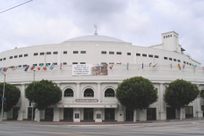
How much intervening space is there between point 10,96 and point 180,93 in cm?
3620

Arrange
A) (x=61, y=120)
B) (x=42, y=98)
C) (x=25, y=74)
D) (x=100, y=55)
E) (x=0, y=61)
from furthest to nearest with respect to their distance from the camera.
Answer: (x=0, y=61), (x=100, y=55), (x=25, y=74), (x=61, y=120), (x=42, y=98)

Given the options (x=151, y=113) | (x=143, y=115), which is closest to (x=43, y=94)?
(x=143, y=115)

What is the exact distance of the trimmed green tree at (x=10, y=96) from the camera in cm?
6406

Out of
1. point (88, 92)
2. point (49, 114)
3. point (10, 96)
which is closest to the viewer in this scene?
point (10, 96)

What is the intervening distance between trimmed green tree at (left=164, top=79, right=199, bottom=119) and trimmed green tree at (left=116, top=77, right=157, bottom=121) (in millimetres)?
3922

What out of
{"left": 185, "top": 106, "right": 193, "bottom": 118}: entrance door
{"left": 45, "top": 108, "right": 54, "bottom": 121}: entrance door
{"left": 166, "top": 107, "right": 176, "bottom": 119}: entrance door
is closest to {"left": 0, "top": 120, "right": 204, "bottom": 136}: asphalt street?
{"left": 45, "top": 108, "right": 54, "bottom": 121}: entrance door

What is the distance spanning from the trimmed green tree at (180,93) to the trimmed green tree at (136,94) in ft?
12.9

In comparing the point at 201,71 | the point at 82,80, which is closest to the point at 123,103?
the point at 82,80

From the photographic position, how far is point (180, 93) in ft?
196

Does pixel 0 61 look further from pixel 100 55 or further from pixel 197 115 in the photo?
pixel 197 115

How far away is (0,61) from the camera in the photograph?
9356cm

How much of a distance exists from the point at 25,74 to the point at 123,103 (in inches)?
1000

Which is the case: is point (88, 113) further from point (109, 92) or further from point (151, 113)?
point (151, 113)

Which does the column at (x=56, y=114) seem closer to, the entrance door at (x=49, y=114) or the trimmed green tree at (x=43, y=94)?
the entrance door at (x=49, y=114)
